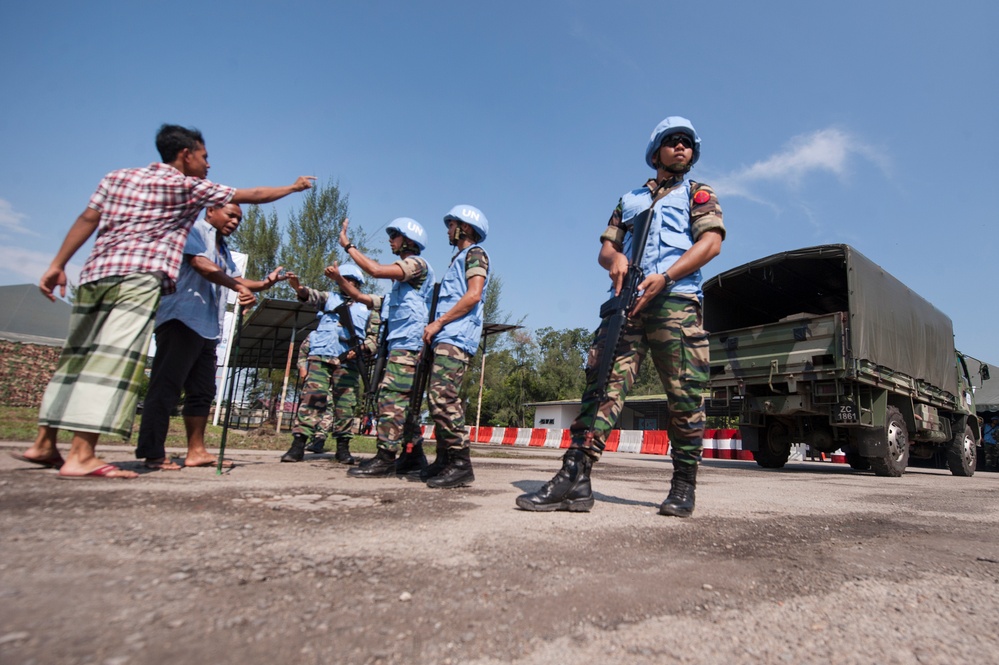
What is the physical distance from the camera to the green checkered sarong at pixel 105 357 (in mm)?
2742

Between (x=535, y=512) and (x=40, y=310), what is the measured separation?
24.1m

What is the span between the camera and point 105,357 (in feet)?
9.14

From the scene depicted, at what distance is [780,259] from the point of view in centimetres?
875

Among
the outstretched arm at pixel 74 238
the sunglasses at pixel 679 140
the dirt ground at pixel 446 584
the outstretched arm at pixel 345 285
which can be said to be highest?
the sunglasses at pixel 679 140

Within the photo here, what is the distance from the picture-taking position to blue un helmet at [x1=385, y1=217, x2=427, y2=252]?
442cm

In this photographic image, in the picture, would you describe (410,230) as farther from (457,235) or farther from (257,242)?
(257,242)

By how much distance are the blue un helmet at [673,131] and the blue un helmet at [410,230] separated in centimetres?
200

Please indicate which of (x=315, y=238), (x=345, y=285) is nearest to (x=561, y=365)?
(x=315, y=238)

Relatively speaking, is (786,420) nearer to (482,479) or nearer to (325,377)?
(482,479)

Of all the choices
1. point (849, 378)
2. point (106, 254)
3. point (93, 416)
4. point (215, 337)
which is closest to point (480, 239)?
point (215, 337)

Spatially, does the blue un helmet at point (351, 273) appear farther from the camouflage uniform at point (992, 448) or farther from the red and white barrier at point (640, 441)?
the camouflage uniform at point (992, 448)

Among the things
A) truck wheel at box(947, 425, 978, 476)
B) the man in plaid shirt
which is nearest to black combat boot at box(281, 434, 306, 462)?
the man in plaid shirt

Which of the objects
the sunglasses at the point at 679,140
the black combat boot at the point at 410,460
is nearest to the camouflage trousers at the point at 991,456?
the sunglasses at the point at 679,140

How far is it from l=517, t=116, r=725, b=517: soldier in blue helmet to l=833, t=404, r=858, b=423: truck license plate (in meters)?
5.85
